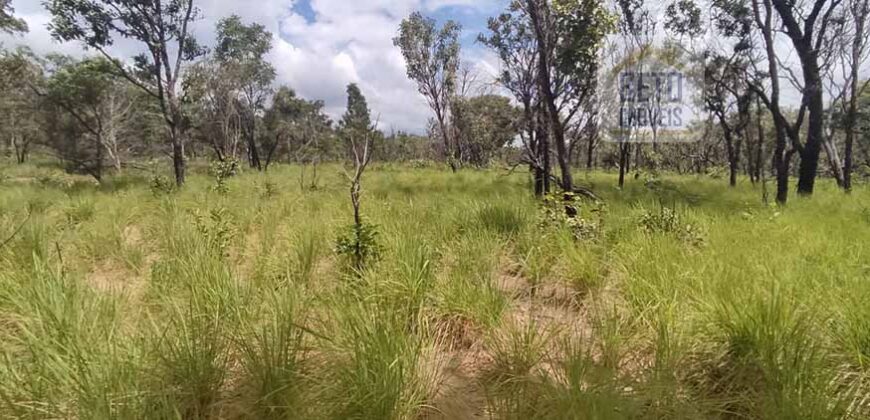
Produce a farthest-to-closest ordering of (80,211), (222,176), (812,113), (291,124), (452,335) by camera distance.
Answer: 1. (291,124)
2. (222,176)
3. (812,113)
4. (80,211)
5. (452,335)

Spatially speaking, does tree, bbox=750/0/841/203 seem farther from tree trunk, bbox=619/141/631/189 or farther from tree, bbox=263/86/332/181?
tree, bbox=263/86/332/181

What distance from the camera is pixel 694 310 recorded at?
2.25 m

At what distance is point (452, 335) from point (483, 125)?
33245mm

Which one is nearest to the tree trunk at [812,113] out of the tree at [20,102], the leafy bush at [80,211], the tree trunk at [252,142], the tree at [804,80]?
the tree at [804,80]

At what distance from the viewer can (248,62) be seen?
2184cm

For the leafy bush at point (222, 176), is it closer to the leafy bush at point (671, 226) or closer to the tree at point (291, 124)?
the leafy bush at point (671, 226)

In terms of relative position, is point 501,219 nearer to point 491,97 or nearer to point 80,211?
point 80,211

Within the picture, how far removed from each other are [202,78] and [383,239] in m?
23.5

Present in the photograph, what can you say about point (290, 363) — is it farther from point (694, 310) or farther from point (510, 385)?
point (694, 310)

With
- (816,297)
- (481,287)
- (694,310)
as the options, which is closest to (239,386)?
(481,287)

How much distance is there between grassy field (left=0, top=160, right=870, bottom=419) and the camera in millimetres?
1588

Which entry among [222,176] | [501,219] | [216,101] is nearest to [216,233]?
[501,219]

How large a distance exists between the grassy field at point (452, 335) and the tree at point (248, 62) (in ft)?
64.2

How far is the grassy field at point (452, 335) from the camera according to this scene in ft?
5.21
